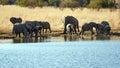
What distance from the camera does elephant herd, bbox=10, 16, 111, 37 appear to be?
55.8m

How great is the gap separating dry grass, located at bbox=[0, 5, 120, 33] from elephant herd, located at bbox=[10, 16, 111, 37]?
2.84m

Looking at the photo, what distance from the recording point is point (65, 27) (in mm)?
61219

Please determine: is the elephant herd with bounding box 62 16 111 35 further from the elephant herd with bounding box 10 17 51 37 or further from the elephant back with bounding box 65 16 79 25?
the elephant herd with bounding box 10 17 51 37

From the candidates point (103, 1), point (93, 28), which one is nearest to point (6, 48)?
→ point (93, 28)

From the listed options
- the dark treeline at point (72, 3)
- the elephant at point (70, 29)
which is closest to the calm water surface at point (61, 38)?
the elephant at point (70, 29)

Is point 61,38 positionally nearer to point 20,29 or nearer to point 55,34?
point 20,29

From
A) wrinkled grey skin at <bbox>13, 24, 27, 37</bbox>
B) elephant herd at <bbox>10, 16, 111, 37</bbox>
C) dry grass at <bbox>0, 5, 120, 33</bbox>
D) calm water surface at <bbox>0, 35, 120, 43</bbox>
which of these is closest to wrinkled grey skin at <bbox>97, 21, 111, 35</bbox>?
elephant herd at <bbox>10, 16, 111, 37</bbox>

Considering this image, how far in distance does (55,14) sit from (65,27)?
703 centimetres

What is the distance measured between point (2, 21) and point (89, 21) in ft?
31.5

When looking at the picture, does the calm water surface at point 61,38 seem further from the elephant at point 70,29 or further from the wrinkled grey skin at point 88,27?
the elephant at point 70,29

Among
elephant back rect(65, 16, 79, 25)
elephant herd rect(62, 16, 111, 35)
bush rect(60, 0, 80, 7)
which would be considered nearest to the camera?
elephant herd rect(62, 16, 111, 35)

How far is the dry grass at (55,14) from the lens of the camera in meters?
66.7

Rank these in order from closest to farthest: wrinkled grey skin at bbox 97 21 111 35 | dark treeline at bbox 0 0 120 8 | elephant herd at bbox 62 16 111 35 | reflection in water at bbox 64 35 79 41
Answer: reflection in water at bbox 64 35 79 41 → wrinkled grey skin at bbox 97 21 111 35 → elephant herd at bbox 62 16 111 35 → dark treeline at bbox 0 0 120 8

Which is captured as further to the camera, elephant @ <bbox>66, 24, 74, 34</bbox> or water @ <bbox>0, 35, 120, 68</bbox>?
elephant @ <bbox>66, 24, 74, 34</bbox>
